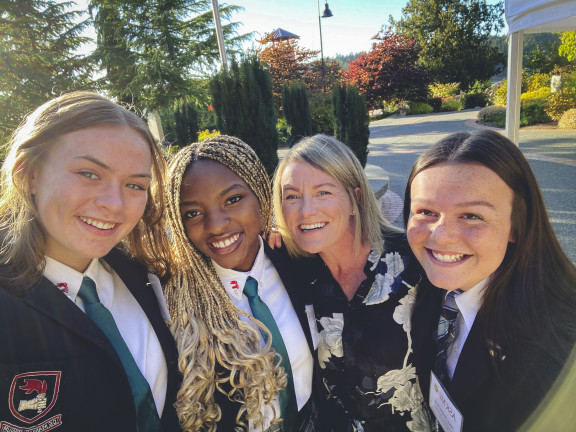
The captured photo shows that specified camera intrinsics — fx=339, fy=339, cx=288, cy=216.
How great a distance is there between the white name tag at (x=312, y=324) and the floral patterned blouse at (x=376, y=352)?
4cm

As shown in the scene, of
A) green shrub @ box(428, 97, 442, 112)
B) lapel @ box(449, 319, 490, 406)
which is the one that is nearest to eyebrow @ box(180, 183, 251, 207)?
lapel @ box(449, 319, 490, 406)

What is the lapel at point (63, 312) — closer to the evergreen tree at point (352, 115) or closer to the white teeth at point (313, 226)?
the white teeth at point (313, 226)

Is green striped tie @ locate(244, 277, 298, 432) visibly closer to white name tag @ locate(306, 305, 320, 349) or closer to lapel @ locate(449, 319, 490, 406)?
white name tag @ locate(306, 305, 320, 349)

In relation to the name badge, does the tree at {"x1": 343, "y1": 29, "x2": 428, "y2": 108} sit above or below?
above

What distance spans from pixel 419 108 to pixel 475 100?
3.95m

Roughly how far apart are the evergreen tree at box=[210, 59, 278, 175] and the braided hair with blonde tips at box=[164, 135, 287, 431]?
16.8 ft

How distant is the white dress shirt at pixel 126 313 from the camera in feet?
4.69

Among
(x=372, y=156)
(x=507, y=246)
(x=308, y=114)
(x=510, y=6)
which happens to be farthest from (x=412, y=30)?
(x=507, y=246)

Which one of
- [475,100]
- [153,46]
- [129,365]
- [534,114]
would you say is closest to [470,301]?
[129,365]

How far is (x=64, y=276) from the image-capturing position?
1424 mm

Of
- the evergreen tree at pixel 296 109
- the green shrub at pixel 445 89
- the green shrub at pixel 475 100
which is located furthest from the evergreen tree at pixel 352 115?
the green shrub at pixel 445 89

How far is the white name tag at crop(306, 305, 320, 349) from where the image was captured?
194 cm

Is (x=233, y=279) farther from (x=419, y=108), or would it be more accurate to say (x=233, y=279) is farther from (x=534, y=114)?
(x=419, y=108)

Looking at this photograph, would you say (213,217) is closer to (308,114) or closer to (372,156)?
(308,114)
